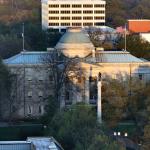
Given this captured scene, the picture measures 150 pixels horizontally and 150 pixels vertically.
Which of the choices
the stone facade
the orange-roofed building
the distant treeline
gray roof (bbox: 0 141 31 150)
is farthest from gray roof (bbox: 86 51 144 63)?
the distant treeline

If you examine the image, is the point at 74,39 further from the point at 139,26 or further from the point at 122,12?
the point at 122,12

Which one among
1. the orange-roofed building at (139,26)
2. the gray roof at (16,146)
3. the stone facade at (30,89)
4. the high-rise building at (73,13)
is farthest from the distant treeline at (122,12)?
the gray roof at (16,146)

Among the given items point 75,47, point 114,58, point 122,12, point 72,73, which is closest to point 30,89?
point 72,73

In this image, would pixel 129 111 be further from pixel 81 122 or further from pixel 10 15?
pixel 10 15

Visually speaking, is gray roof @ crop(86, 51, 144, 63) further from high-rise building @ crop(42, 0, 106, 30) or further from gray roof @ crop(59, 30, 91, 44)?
high-rise building @ crop(42, 0, 106, 30)

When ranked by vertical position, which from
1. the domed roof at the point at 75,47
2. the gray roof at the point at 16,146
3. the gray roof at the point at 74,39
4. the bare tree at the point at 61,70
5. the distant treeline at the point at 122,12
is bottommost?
the gray roof at the point at 16,146

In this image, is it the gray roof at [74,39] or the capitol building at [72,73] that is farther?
the gray roof at [74,39]

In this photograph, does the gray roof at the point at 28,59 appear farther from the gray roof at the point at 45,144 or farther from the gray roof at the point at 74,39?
the gray roof at the point at 45,144
